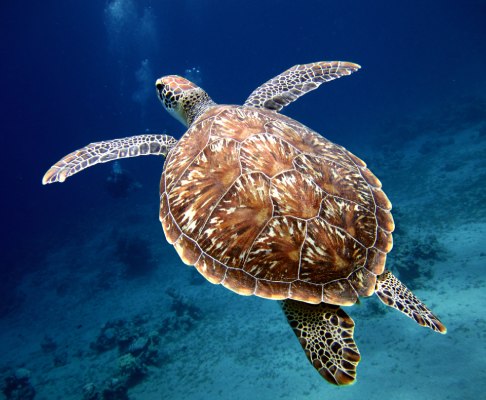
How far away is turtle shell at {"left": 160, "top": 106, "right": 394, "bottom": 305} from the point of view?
7.80ft

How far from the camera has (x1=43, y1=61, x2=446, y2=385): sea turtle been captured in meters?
2.36

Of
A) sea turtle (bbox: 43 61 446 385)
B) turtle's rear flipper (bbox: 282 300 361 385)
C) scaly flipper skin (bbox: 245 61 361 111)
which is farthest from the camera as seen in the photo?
scaly flipper skin (bbox: 245 61 361 111)

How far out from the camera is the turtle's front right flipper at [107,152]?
161 inches

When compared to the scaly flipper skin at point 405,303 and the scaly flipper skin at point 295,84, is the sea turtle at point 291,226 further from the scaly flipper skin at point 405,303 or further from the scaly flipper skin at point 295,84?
the scaly flipper skin at point 295,84

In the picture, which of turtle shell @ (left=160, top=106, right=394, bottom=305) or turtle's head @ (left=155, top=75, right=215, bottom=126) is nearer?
turtle shell @ (left=160, top=106, right=394, bottom=305)

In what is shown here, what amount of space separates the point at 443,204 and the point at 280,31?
8937cm

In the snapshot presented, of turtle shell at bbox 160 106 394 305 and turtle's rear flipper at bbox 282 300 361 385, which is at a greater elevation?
turtle shell at bbox 160 106 394 305

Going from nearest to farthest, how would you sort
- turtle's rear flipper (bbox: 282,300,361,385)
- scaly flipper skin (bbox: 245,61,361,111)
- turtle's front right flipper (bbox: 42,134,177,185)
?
turtle's rear flipper (bbox: 282,300,361,385)
turtle's front right flipper (bbox: 42,134,177,185)
scaly flipper skin (bbox: 245,61,361,111)

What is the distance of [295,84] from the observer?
193 inches

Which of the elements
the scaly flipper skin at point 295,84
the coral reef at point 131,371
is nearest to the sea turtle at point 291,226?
the scaly flipper skin at point 295,84

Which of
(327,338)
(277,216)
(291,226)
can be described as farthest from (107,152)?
(327,338)

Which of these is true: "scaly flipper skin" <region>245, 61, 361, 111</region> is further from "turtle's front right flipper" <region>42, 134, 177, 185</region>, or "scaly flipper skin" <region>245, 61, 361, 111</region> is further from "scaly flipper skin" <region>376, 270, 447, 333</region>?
"scaly flipper skin" <region>376, 270, 447, 333</region>

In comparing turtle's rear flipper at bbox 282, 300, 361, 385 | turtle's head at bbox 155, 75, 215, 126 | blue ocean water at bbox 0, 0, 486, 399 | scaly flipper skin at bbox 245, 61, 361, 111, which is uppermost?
turtle's head at bbox 155, 75, 215, 126

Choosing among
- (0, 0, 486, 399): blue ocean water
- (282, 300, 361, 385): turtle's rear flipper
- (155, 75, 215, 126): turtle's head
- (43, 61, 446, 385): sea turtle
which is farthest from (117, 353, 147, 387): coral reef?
(282, 300, 361, 385): turtle's rear flipper
